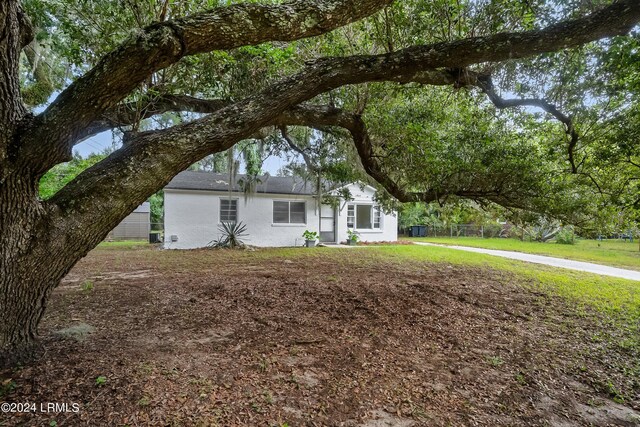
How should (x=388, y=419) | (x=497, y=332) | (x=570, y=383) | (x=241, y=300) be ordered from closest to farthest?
(x=388, y=419) < (x=570, y=383) < (x=497, y=332) < (x=241, y=300)

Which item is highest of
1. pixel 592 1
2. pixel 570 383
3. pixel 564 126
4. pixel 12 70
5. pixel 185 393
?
pixel 592 1

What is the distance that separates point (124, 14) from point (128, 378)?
4.60 meters

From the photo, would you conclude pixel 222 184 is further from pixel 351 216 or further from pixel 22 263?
pixel 22 263

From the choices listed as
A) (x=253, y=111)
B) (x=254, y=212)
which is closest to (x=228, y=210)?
(x=254, y=212)

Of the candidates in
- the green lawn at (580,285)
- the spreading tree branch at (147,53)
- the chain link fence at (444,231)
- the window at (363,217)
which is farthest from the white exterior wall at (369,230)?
the spreading tree branch at (147,53)

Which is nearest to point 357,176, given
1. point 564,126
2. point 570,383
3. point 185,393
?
point 564,126

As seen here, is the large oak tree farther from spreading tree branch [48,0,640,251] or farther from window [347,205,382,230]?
window [347,205,382,230]

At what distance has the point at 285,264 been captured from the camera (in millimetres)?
8484

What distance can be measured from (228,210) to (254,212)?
1.09 m

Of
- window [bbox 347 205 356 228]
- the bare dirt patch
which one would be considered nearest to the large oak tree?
the bare dirt patch

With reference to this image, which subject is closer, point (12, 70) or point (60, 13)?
point (12, 70)

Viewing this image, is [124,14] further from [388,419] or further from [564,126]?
[564,126]

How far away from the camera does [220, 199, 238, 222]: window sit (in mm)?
13406

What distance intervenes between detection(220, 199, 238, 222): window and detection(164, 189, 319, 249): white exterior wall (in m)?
0.17
